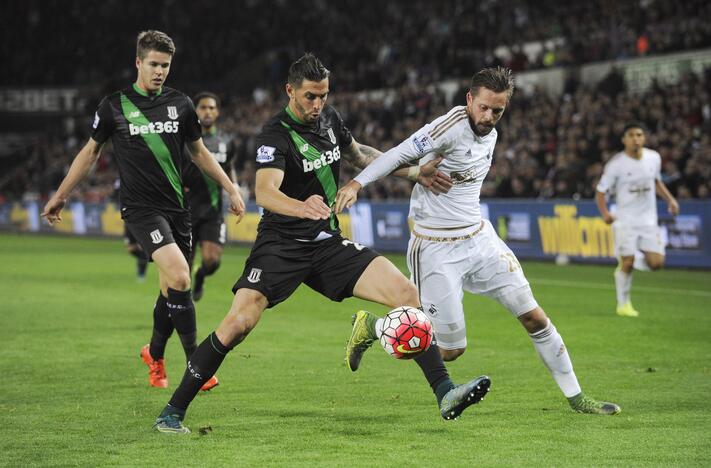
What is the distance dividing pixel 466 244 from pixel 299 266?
1277mm

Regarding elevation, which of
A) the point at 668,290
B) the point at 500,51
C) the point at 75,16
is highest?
the point at 75,16

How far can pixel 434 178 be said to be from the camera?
24.5ft

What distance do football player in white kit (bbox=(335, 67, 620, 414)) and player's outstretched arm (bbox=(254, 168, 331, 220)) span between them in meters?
0.81

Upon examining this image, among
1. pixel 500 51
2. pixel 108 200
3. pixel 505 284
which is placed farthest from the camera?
pixel 108 200

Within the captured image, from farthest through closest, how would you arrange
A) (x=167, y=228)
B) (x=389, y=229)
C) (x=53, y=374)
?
(x=389, y=229) < (x=53, y=374) < (x=167, y=228)

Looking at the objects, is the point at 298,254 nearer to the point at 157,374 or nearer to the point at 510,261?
the point at 510,261

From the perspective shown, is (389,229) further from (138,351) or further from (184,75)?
(184,75)

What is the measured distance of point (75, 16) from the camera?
5119cm

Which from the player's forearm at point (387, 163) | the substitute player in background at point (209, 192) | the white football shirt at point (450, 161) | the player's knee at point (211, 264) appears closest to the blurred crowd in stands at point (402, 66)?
the player's knee at point (211, 264)

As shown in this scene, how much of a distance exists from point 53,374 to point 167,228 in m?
2.05

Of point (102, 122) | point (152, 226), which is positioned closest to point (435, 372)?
point (152, 226)

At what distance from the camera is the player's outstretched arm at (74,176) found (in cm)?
805

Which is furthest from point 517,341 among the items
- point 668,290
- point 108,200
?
point 108,200

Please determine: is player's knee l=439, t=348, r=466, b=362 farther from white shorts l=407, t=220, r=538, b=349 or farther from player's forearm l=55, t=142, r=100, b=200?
player's forearm l=55, t=142, r=100, b=200
